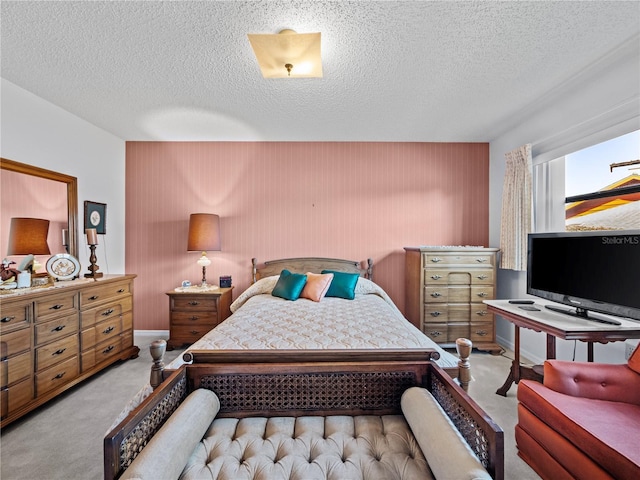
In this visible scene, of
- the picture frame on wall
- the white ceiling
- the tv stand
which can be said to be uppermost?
the white ceiling

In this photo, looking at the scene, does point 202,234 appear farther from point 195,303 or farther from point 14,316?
point 14,316

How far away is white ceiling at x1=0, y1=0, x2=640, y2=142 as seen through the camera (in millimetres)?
1644

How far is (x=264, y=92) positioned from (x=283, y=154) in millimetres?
1239

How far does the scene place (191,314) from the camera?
A: 327 centimetres

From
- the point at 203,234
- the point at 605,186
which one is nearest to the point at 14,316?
the point at 203,234

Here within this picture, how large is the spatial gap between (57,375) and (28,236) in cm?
124

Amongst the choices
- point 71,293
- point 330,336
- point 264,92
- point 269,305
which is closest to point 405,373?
point 330,336

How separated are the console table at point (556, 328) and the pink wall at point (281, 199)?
1.55m

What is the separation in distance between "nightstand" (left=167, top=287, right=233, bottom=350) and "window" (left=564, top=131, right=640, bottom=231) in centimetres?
378

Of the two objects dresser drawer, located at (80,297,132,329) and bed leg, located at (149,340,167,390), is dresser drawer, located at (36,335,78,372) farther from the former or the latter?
bed leg, located at (149,340,167,390)

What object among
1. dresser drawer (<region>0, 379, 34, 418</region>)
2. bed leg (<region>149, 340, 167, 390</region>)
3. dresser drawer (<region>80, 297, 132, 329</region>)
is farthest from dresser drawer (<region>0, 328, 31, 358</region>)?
bed leg (<region>149, 340, 167, 390</region>)

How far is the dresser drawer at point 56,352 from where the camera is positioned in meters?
2.14

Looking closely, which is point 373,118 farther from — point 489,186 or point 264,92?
point 489,186

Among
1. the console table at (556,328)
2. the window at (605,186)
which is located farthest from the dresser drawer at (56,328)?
the window at (605,186)
